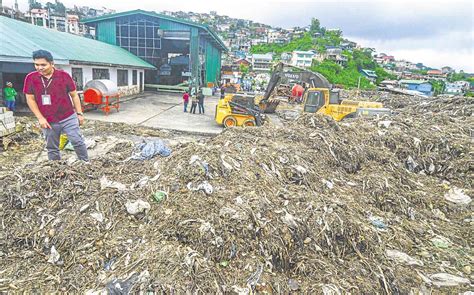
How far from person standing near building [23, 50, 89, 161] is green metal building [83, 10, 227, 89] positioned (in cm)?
1648

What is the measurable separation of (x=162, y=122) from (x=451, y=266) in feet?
30.9

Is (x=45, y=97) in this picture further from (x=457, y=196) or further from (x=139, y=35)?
(x=139, y=35)

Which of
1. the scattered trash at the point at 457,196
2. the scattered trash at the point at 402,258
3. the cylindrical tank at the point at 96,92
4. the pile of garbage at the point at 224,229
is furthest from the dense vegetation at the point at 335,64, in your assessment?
the scattered trash at the point at 402,258

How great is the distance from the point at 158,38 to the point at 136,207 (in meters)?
20.7

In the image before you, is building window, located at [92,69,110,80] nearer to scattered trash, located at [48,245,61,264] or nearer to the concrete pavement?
the concrete pavement

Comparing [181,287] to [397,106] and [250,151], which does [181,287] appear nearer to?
[250,151]

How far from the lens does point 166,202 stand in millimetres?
3037

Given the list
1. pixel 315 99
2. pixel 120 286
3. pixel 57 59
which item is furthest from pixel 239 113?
pixel 120 286

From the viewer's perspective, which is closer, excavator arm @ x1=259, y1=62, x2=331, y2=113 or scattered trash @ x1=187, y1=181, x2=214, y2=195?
scattered trash @ x1=187, y1=181, x2=214, y2=195

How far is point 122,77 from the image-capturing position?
17781 mm

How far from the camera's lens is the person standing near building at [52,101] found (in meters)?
3.34

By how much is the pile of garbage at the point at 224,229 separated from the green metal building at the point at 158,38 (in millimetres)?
16745

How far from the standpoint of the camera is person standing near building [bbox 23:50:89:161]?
3344 millimetres

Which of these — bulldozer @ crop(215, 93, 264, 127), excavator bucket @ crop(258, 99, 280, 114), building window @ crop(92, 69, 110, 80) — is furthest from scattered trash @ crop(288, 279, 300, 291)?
building window @ crop(92, 69, 110, 80)
